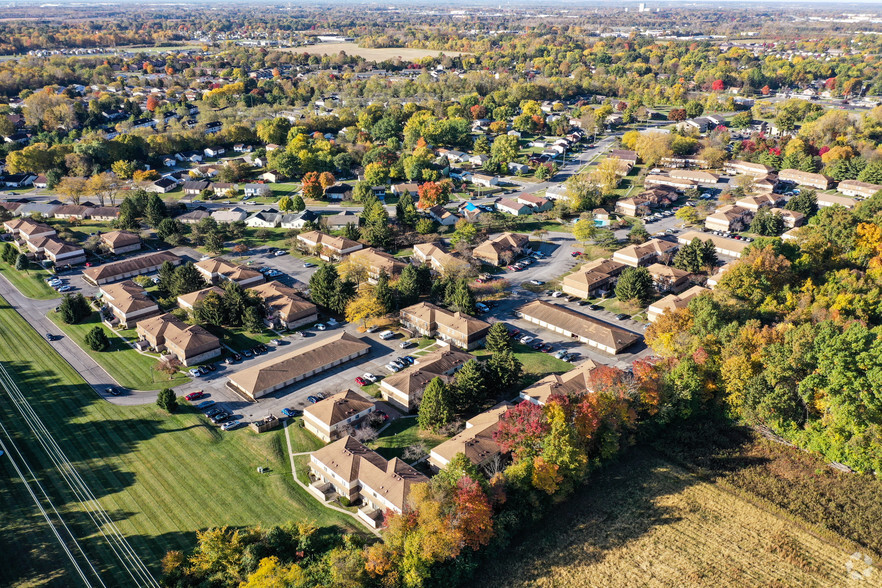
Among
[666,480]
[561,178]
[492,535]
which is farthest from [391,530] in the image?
[561,178]

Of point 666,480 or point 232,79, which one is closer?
point 666,480

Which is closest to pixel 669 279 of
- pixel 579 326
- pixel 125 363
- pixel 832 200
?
pixel 579 326

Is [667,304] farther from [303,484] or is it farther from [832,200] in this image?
[832,200]

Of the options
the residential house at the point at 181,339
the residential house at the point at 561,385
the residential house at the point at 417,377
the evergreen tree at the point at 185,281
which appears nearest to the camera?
the residential house at the point at 561,385

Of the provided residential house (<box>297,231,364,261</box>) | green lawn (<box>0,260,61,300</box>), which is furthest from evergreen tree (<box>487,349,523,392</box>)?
green lawn (<box>0,260,61,300</box>)

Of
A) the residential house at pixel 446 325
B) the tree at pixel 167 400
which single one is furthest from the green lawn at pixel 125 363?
the residential house at pixel 446 325

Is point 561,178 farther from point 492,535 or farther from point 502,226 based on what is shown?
point 492,535

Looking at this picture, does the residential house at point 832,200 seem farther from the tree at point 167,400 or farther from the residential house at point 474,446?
the tree at point 167,400
